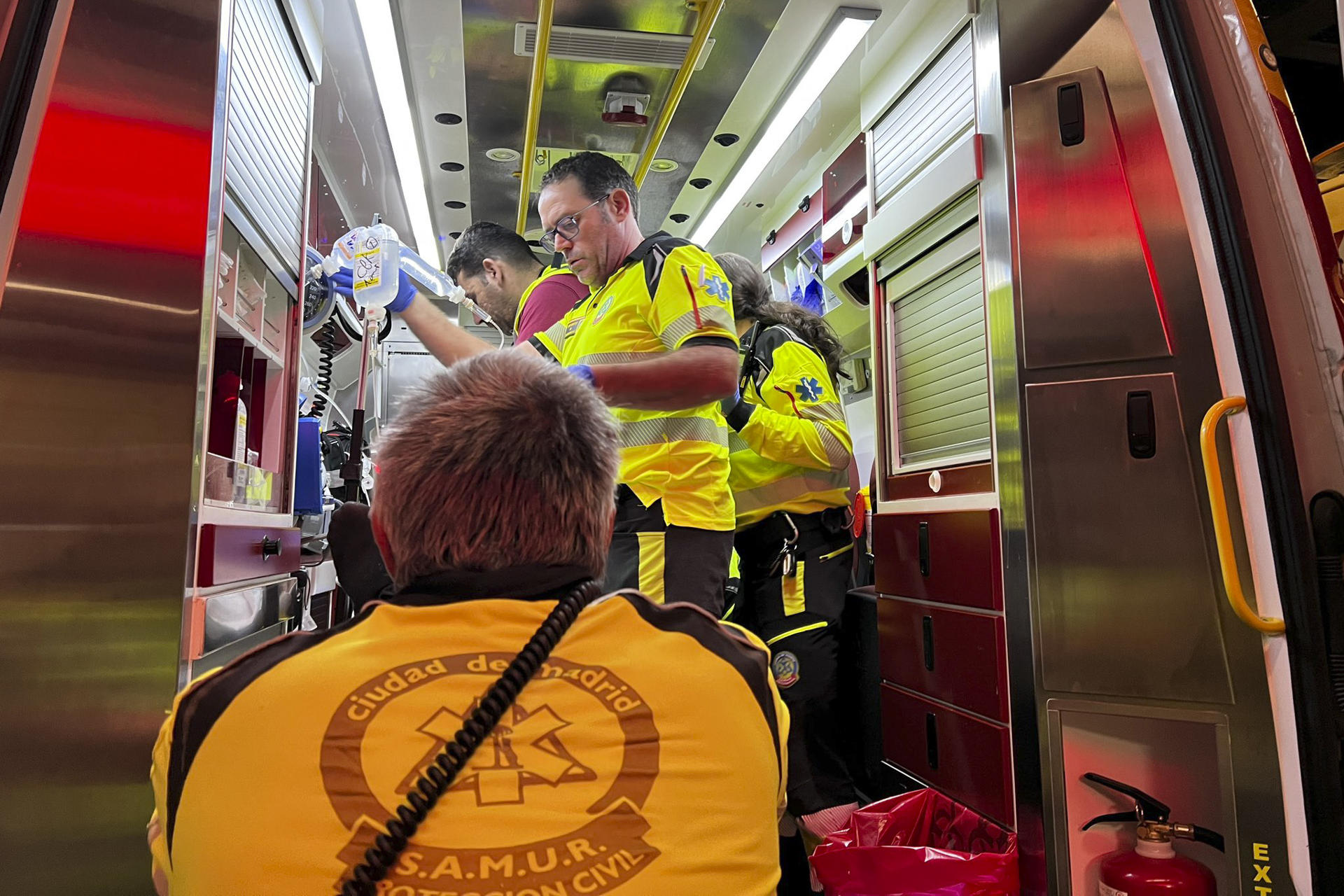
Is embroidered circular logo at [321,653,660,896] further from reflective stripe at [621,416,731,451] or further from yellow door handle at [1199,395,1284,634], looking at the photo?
reflective stripe at [621,416,731,451]

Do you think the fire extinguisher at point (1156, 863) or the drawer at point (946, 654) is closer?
the fire extinguisher at point (1156, 863)

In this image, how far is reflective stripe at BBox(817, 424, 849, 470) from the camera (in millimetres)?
2936

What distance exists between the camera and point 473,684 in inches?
32.7

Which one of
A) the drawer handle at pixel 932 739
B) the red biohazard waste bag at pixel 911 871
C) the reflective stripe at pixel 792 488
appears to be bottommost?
the red biohazard waste bag at pixel 911 871

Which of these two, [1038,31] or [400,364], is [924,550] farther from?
[400,364]

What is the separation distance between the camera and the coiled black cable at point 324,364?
3820 mm

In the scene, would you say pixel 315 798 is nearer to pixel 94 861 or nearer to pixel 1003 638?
pixel 94 861

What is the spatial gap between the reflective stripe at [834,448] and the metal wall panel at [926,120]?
95 centimetres

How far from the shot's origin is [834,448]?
2955mm

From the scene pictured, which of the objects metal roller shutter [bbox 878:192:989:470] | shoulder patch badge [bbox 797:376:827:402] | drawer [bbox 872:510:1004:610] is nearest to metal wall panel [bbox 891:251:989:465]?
metal roller shutter [bbox 878:192:989:470]

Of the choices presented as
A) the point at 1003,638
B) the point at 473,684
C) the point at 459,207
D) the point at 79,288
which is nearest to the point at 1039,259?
the point at 1003,638

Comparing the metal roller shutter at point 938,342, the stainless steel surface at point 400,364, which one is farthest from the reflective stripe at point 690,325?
the stainless steel surface at point 400,364

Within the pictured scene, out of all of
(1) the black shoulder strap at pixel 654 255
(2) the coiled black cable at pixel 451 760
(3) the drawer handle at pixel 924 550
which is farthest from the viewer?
(3) the drawer handle at pixel 924 550

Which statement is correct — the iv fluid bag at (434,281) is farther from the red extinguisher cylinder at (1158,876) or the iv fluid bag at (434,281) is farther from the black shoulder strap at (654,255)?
the red extinguisher cylinder at (1158,876)
